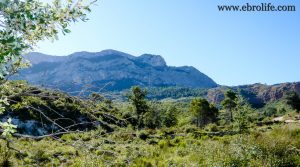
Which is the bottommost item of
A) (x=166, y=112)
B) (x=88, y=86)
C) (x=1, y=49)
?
(x=166, y=112)

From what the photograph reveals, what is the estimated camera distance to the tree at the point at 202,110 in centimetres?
7125

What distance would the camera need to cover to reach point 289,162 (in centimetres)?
1348

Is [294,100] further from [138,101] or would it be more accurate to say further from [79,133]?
[79,133]

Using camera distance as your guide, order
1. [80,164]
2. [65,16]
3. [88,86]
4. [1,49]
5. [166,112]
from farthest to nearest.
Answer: [166,112] < [80,164] < [88,86] < [65,16] < [1,49]

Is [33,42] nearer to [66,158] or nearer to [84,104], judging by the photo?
[84,104]

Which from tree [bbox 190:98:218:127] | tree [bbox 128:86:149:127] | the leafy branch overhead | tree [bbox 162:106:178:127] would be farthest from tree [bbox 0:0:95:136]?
tree [bbox 190:98:218:127]

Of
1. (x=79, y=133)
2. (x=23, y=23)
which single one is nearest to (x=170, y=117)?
(x=79, y=133)

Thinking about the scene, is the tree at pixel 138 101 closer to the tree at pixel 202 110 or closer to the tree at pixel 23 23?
the tree at pixel 202 110

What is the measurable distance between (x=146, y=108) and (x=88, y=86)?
56093mm

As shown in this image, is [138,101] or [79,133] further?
[138,101]

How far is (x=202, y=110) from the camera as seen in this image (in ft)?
235

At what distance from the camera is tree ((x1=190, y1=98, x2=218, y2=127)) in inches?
2805

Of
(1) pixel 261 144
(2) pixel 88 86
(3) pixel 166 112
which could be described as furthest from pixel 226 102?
(2) pixel 88 86

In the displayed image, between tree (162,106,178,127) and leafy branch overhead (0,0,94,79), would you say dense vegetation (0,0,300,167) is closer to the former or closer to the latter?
leafy branch overhead (0,0,94,79)
